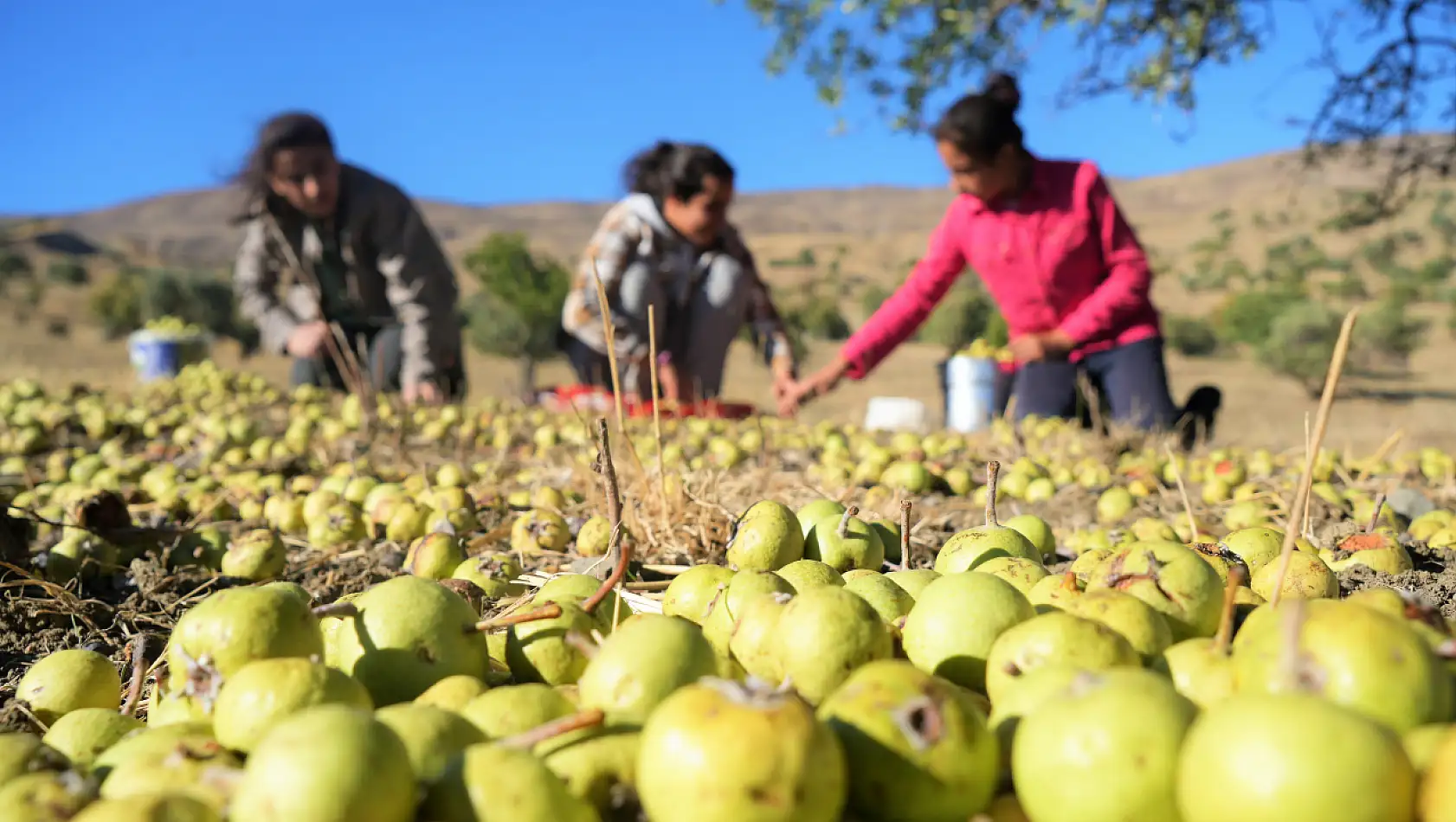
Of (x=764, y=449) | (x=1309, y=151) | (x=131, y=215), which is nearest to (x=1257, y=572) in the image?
(x=764, y=449)

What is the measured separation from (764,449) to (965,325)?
22.7 metres

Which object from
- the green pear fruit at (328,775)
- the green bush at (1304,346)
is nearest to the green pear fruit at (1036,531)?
the green pear fruit at (328,775)

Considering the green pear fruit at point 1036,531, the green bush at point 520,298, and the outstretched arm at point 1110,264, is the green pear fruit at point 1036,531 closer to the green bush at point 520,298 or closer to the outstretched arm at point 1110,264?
the outstretched arm at point 1110,264

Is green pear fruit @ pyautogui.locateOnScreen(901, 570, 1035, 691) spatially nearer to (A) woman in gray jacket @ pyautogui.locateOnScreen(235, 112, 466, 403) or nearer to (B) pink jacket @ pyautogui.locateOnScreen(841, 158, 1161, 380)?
(B) pink jacket @ pyautogui.locateOnScreen(841, 158, 1161, 380)

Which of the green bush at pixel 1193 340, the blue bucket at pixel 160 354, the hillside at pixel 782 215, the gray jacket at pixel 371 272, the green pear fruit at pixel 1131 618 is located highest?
the hillside at pixel 782 215

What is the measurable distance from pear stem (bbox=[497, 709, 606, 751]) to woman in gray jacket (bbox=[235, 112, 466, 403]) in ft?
24.0

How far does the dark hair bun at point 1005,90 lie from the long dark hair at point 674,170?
92.6 inches

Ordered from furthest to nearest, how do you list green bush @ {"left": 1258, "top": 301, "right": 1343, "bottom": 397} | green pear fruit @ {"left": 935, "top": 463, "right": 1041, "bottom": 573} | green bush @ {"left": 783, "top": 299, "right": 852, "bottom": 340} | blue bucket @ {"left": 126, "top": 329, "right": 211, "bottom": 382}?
green bush @ {"left": 783, "top": 299, "right": 852, "bottom": 340}, green bush @ {"left": 1258, "top": 301, "right": 1343, "bottom": 397}, blue bucket @ {"left": 126, "top": 329, "right": 211, "bottom": 382}, green pear fruit @ {"left": 935, "top": 463, "right": 1041, "bottom": 573}

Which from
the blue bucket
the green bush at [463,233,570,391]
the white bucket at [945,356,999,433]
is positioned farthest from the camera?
the green bush at [463,233,570,391]

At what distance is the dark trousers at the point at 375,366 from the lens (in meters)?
9.16

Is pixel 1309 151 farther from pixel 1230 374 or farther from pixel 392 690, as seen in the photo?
pixel 1230 374

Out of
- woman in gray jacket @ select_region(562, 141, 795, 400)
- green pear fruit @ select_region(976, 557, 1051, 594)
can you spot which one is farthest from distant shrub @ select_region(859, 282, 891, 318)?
green pear fruit @ select_region(976, 557, 1051, 594)

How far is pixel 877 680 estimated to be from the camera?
1.27m

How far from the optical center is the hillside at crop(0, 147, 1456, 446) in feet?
54.0
